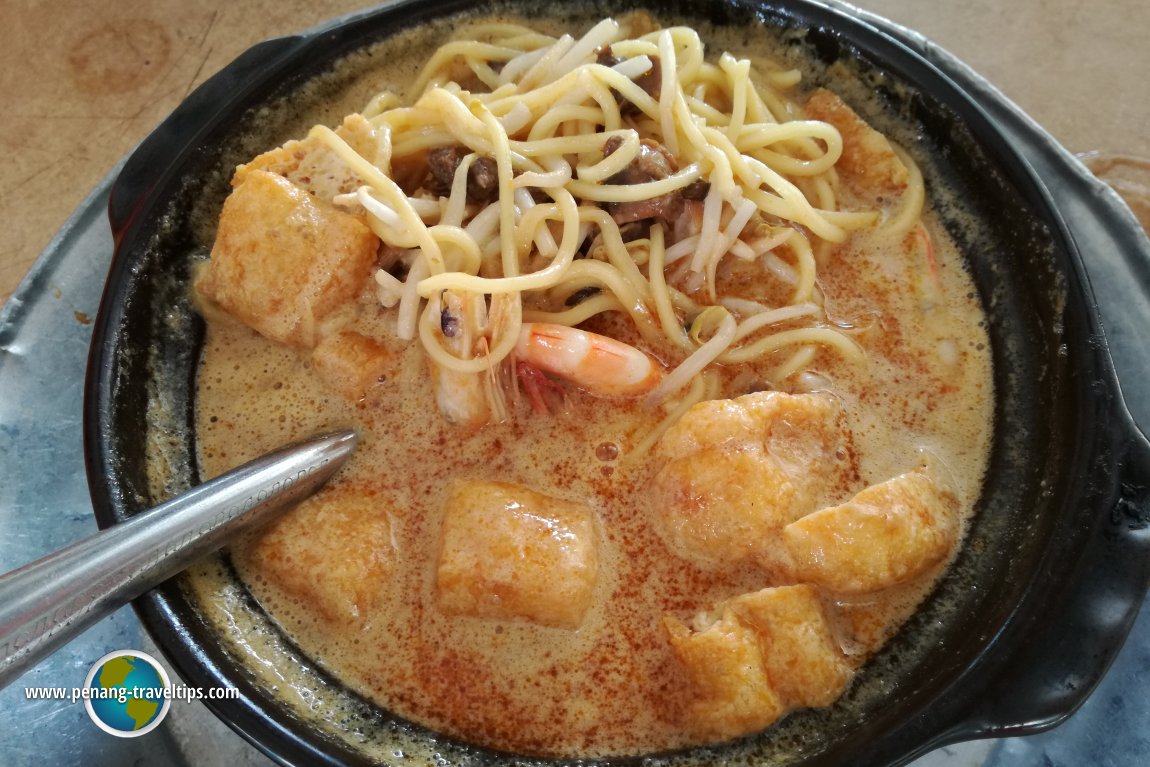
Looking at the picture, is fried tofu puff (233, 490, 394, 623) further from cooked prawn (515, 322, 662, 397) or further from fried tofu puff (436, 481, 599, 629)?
cooked prawn (515, 322, 662, 397)

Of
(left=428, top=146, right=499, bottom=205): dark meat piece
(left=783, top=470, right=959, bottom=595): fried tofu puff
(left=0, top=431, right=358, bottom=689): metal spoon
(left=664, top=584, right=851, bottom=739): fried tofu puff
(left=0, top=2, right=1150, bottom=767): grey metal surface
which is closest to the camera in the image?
(left=0, top=431, right=358, bottom=689): metal spoon

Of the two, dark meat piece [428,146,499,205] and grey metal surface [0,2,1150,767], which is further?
dark meat piece [428,146,499,205]

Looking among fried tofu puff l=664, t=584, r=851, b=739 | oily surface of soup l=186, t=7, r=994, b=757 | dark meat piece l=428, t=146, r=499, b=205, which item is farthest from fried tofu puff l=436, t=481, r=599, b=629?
dark meat piece l=428, t=146, r=499, b=205

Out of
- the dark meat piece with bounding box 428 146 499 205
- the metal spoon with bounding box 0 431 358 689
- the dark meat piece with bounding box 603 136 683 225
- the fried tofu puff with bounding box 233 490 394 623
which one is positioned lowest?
the fried tofu puff with bounding box 233 490 394 623

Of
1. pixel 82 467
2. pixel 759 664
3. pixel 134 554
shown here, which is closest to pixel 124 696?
pixel 82 467

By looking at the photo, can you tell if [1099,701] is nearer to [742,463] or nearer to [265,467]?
[742,463]

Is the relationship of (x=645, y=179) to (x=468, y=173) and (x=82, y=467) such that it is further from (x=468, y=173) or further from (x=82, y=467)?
(x=82, y=467)

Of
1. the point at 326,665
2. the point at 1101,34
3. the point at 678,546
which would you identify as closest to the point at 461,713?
the point at 326,665
